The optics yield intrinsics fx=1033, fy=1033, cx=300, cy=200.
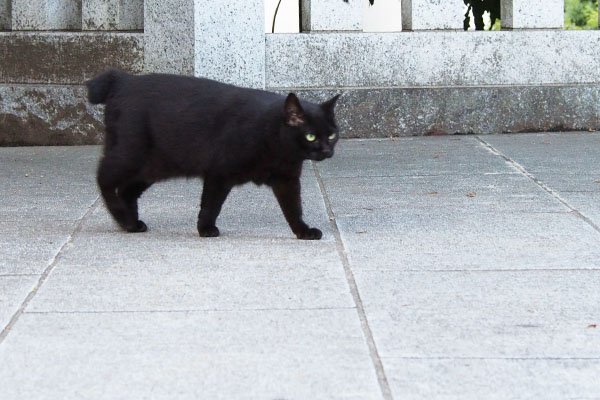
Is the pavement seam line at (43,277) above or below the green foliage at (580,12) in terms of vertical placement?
below

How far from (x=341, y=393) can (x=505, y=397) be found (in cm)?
53

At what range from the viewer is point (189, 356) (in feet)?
12.3

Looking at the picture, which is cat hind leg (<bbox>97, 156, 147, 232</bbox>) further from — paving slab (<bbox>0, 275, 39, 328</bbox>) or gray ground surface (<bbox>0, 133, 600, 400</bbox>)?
paving slab (<bbox>0, 275, 39, 328</bbox>)

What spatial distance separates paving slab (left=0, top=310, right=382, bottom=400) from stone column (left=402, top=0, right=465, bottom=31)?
594 centimetres

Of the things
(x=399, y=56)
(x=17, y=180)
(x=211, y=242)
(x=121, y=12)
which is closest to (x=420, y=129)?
(x=399, y=56)

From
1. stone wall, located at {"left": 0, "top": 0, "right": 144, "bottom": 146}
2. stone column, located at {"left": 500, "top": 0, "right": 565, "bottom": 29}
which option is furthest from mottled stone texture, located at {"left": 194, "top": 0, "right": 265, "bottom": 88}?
stone column, located at {"left": 500, "top": 0, "right": 565, "bottom": 29}

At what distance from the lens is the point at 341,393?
3.40m

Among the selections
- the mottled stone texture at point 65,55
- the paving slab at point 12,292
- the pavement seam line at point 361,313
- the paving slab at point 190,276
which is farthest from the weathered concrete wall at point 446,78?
the paving slab at point 12,292

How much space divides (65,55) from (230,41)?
1.55 meters

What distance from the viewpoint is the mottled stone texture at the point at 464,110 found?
9.66 m

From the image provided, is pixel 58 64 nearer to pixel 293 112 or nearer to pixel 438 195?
pixel 438 195

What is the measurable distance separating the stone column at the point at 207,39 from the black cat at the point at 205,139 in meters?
3.35

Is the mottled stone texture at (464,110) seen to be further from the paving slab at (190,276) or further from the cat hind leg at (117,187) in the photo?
the paving slab at (190,276)

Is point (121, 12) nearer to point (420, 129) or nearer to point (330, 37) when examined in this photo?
point (330, 37)
